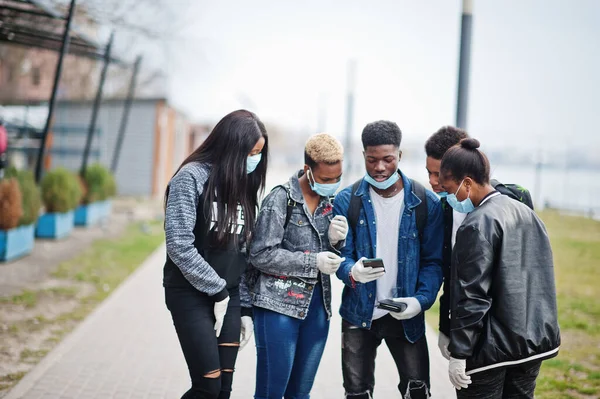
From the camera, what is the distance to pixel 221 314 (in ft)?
11.4

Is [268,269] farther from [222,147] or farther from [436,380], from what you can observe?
[436,380]

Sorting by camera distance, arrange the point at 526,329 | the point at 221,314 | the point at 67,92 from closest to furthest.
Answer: the point at 526,329, the point at 221,314, the point at 67,92

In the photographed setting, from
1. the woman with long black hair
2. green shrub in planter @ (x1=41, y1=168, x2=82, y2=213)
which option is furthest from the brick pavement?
green shrub in planter @ (x1=41, y1=168, x2=82, y2=213)

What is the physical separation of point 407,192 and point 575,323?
5199mm

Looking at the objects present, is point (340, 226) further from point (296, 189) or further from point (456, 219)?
point (456, 219)

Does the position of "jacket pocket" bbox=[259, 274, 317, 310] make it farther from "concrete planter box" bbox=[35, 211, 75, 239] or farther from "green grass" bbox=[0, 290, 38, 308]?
"concrete planter box" bbox=[35, 211, 75, 239]

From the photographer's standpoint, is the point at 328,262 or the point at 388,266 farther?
the point at 388,266

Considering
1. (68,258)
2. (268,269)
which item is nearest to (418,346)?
(268,269)

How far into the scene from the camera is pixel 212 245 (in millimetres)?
3506

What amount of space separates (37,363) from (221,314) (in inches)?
128

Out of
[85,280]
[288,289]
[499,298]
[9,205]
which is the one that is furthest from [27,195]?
[499,298]

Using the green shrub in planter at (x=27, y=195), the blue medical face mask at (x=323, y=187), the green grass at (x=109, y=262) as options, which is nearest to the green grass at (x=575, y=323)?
the blue medical face mask at (x=323, y=187)

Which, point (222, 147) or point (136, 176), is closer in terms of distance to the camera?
point (222, 147)

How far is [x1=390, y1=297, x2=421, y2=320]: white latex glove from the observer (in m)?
3.56
